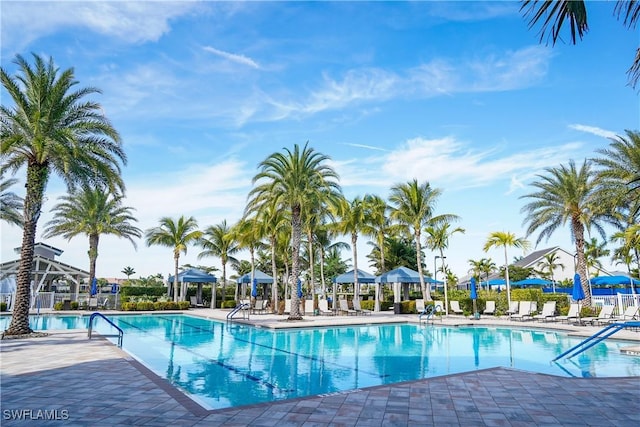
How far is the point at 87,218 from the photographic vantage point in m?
29.4

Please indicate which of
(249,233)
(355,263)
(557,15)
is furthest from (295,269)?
(557,15)

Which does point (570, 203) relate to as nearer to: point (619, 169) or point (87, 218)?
point (619, 169)

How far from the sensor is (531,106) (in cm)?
1541

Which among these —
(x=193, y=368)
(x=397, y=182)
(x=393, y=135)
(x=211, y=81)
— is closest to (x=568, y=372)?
(x=193, y=368)

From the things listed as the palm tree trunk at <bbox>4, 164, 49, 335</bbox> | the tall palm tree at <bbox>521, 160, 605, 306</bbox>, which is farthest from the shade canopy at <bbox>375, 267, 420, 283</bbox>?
the palm tree trunk at <bbox>4, 164, 49, 335</bbox>

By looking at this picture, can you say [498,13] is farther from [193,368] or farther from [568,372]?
[193,368]

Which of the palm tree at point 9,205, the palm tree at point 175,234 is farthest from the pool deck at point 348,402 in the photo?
the palm tree at point 175,234

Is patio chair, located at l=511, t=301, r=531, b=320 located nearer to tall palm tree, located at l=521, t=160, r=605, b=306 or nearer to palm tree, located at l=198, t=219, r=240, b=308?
tall palm tree, located at l=521, t=160, r=605, b=306

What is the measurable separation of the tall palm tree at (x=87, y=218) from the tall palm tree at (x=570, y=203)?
28.8m

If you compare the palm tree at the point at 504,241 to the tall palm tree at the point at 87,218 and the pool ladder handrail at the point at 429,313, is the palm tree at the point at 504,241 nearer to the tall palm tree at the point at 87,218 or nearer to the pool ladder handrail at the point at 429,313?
the pool ladder handrail at the point at 429,313

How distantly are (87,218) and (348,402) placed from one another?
28689 mm

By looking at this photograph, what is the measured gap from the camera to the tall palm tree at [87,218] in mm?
29406

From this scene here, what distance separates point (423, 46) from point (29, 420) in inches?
547

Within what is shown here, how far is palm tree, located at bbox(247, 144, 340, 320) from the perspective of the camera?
893 inches
